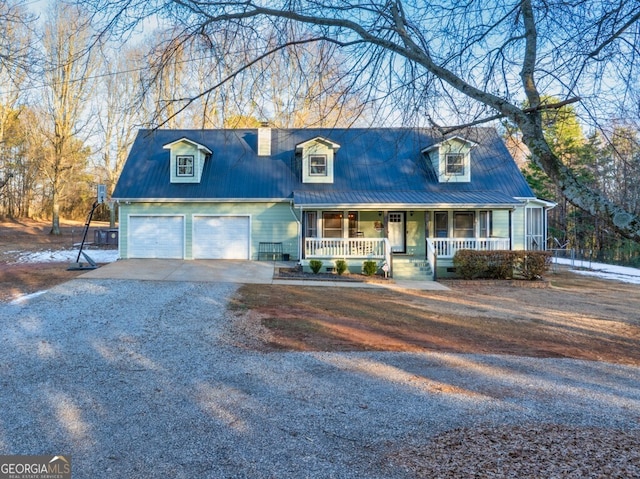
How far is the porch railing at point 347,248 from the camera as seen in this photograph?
15297 millimetres

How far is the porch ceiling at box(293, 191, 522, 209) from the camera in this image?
49.5 feet

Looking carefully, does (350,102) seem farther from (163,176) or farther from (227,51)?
(163,176)

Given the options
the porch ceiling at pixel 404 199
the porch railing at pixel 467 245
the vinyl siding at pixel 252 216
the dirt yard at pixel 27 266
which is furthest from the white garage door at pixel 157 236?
the porch railing at pixel 467 245

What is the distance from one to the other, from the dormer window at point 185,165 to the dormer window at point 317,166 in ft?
16.7

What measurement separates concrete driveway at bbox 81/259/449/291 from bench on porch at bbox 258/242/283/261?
4.13ft

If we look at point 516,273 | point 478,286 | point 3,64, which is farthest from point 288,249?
point 3,64

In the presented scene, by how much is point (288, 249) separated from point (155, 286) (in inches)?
271

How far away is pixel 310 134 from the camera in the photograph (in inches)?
790

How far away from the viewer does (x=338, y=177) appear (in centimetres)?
1781

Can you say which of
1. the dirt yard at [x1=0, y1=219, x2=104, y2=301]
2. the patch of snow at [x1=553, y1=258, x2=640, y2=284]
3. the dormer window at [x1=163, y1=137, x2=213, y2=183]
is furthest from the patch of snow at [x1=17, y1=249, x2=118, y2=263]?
the patch of snow at [x1=553, y1=258, x2=640, y2=284]

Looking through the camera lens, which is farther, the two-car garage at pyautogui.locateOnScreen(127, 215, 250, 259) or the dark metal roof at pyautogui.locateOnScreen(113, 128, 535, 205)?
the two-car garage at pyautogui.locateOnScreen(127, 215, 250, 259)

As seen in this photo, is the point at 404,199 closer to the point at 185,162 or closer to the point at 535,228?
the point at 535,228

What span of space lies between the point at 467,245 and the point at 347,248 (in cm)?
461

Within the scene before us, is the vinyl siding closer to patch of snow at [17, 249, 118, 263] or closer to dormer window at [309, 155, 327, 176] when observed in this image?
patch of snow at [17, 249, 118, 263]
